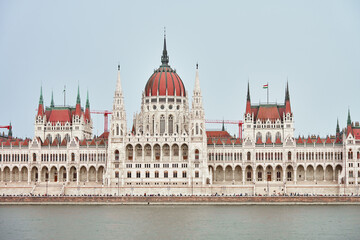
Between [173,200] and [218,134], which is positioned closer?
[173,200]

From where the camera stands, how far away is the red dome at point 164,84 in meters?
184

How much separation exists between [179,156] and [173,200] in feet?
48.4

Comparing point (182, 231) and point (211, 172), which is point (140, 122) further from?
point (182, 231)

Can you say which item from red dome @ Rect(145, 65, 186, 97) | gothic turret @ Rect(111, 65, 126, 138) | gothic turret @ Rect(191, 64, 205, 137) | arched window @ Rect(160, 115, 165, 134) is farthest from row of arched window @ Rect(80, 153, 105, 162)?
gothic turret @ Rect(191, 64, 205, 137)

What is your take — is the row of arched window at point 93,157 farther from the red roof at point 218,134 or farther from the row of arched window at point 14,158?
the red roof at point 218,134

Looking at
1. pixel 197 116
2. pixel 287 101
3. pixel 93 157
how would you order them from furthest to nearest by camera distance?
pixel 287 101 < pixel 93 157 < pixel 197 116

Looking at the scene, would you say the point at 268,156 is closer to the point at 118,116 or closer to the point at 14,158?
the point at 118,116

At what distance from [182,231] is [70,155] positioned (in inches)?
2652

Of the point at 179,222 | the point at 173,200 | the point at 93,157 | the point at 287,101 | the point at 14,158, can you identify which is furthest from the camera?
the point at 287,101

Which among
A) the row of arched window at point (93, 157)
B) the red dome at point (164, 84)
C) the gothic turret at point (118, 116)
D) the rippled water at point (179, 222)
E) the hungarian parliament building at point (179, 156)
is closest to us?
the rippled water at point (179, 222)

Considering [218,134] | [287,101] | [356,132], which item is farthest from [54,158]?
[356,132]

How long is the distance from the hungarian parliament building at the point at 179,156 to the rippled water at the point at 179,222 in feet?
58.3

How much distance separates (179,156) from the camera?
6757 inches

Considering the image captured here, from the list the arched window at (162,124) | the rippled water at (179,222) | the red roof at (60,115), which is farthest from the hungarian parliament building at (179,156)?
the rippled water at (179,222)
